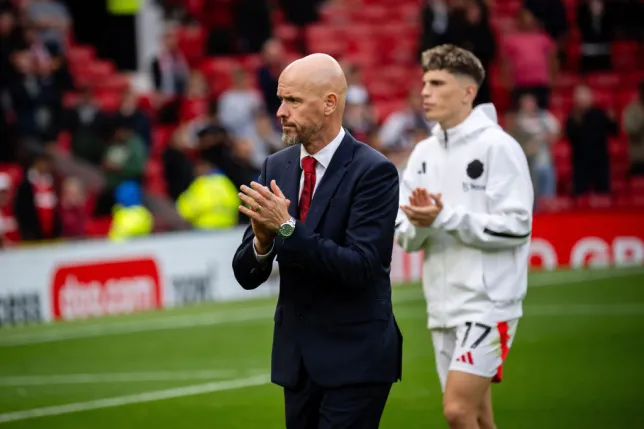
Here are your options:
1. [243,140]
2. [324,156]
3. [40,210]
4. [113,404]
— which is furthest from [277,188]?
[243,140]

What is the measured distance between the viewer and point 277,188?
5637mm

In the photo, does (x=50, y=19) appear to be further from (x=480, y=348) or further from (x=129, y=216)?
(x=480, y=348)

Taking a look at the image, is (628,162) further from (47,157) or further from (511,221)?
(511,221)

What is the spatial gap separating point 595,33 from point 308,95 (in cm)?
2303

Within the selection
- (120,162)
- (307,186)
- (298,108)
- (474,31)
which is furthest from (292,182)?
(474,31)

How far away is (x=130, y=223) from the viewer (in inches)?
785

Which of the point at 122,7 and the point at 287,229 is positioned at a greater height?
the point at 287,229

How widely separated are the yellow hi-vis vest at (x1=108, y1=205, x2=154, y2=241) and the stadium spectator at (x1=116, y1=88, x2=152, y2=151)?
2.18 meters

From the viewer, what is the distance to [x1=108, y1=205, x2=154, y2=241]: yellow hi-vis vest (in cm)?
1991

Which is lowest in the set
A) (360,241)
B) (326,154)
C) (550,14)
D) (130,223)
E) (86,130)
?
(130,223)

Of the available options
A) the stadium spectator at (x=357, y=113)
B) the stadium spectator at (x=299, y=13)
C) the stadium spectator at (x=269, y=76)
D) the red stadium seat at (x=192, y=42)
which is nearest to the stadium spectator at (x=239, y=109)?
the stadium spectator at (x=269, y=76)

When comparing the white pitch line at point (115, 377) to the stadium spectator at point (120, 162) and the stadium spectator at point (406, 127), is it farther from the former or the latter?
the stadium spectator at point (406, 127)

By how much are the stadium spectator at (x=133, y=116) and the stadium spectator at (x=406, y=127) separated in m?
3.96

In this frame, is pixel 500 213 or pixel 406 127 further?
pixel 406 127
